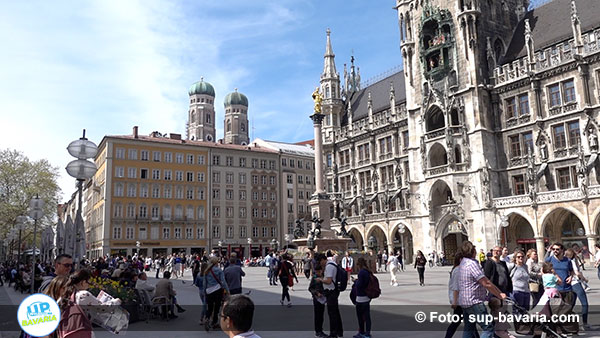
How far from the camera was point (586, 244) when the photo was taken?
35.4 meters

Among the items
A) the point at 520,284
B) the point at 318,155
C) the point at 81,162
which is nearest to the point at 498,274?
the point at 520,284

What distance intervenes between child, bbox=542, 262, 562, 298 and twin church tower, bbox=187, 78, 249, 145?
129m

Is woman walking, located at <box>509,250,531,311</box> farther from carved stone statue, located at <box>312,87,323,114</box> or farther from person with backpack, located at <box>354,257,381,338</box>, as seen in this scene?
carved stone statue, located at <box>312,87,323,114</box>

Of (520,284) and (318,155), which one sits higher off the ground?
(318,155)

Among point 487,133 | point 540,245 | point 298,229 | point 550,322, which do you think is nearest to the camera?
point 550,322

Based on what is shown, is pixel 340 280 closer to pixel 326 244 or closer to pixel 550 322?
pixel 550 322

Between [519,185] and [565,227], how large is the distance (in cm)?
475

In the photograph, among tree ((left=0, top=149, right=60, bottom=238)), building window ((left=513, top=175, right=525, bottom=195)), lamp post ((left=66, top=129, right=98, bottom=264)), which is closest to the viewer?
lamp post ((left=66, top=129, right=98, bottom=264))

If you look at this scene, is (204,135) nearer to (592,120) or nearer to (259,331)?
(592,120)

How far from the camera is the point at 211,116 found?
140000 millimetres

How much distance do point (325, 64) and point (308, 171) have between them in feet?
67.1

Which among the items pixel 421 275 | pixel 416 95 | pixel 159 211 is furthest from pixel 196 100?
pixel 421 275

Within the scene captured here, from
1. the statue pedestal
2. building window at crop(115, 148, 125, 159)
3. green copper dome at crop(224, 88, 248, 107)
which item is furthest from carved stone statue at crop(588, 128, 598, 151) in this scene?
green copper dome at crop(224, 88, 248, 107)

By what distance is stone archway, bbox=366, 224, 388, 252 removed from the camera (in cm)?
5322
